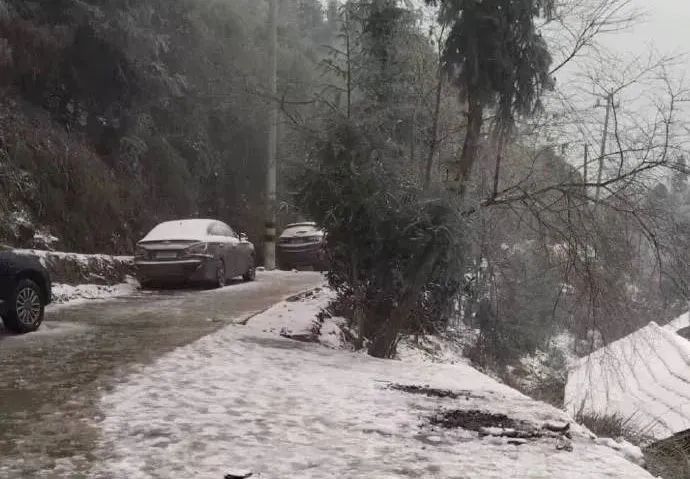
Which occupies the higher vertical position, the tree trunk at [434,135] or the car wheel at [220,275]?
the tree trunk at [434,135]

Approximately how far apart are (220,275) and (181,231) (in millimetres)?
1322

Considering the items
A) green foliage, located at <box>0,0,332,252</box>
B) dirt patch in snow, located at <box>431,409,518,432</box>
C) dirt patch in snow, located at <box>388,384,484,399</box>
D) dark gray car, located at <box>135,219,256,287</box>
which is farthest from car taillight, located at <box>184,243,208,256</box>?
dirt patch in snow, located at <box>431,409,518,432</box>

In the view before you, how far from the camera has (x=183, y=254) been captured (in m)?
14.8

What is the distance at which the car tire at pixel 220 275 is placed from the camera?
1578 centimetres

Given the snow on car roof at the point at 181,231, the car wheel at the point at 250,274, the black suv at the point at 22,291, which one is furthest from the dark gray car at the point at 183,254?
the black suv at the point at 22,291

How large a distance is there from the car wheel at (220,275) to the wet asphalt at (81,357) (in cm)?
85

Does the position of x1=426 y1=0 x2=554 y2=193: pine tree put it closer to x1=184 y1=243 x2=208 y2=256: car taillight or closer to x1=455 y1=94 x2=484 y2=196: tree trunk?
x1=455 y1=94 x2=484 y2=196: tree trunk

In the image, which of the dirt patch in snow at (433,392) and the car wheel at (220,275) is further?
the car wheel at (220,275)

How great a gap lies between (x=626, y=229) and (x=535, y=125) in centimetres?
203

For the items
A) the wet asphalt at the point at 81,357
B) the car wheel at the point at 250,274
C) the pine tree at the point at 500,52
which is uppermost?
the pine tree at the point at 500,52

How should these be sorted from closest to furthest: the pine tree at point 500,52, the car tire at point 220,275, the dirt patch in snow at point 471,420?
the dirt patch in snow at point 471,420 < the pine tree at point 500,52 < the car tire at point 220,275

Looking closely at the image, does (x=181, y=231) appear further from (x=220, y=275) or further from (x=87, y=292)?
(x=87, y=292)

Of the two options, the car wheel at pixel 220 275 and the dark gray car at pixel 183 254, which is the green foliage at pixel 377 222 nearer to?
the dark gray car at pixel 183 254

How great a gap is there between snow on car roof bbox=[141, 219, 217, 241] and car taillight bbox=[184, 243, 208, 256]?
17cm
